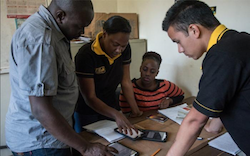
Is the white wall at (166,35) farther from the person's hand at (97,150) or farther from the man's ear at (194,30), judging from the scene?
the person's hand at (97,150)

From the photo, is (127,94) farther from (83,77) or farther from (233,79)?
(233,79)

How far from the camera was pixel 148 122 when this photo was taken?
1339 mm

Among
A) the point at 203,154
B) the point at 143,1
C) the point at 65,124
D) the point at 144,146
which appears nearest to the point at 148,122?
the point at 144,146

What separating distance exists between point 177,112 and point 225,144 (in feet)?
1.51

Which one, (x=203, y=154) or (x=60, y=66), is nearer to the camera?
(x=60, y=66)

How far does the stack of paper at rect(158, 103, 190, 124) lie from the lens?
53.7 inches

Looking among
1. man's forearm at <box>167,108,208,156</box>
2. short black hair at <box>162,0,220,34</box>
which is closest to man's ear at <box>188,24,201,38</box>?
short black hair at <box>162,0,220,34</box>

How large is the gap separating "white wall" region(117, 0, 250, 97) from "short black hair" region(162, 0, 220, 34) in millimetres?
967

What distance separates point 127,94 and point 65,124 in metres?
0.86

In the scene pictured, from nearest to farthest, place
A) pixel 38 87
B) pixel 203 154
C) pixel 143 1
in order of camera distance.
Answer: pixel 38 87 < pixel 203 154 < pixel 143 1

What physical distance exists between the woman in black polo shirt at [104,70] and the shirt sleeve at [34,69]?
1.68ft

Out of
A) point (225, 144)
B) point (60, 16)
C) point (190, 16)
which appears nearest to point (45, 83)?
point (60, 16)

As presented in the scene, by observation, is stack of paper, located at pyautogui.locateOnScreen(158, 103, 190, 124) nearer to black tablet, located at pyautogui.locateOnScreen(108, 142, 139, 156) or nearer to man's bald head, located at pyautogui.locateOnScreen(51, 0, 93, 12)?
black tablet, located at pyautogui.locateOnScreen(108, 142, 139, 156)

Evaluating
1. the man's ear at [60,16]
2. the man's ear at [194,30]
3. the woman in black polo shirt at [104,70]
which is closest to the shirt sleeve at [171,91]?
the woman in black polo shirt at [104,70]
